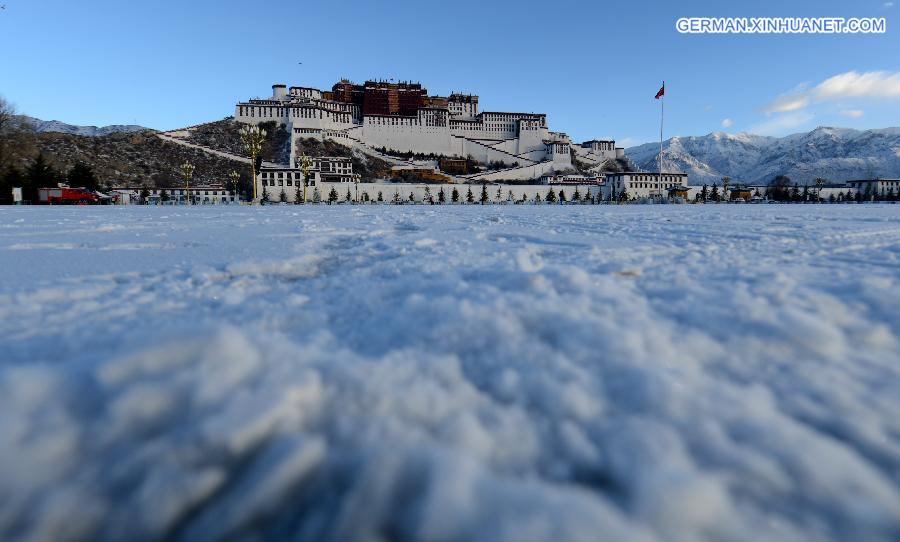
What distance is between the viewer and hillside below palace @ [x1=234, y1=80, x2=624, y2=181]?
264 ft

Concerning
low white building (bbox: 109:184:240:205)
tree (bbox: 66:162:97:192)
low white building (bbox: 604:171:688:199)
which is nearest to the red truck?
tree (bbox: 66:162:97:192)

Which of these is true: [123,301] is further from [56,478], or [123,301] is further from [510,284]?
[510,284]

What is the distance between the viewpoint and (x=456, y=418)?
4.13 ft

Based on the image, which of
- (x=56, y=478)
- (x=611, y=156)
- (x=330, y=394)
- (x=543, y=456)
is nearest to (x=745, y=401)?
(x=543, y=456)

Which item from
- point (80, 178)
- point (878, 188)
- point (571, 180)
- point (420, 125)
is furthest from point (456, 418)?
point (878, 188)

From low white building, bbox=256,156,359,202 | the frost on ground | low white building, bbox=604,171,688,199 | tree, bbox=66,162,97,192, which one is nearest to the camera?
the frost on ground

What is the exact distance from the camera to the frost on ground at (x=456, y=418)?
0.97 metres

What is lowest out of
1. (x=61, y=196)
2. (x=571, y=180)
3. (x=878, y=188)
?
(x=61, y=196)

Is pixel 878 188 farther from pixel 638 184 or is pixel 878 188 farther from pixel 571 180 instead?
pixel 571 180

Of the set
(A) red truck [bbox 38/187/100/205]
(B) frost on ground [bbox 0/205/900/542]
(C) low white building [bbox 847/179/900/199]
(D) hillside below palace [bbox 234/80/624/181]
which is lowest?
(B) frost on ground [bbox 0/205/900/542]

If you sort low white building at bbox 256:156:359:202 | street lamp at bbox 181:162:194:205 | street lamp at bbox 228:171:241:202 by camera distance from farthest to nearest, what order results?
street lamp at bbox 228:171:241:202 < low white building at bbox 256:156:359:202 < street lamp at bbox 181:162:194:205

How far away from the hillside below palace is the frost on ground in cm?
7494

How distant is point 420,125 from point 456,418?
3478 inches

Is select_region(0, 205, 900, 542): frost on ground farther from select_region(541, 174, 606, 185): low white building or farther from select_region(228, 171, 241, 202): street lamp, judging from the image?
select_region(541, 174, 606, 185): low white building
